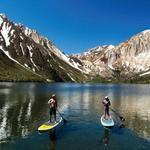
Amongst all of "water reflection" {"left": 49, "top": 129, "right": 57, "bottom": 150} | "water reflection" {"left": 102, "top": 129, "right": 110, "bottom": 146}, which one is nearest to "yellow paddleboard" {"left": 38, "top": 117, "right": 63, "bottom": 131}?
"water reflection" {"left": 49, "top": 129, "right": 57, "bottom": 150}

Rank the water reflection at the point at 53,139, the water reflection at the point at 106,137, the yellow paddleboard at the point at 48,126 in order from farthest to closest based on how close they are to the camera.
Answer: the yellow paddleboard at the point at 48,126
the water reflection at the point at 106,137
the water reflection at the point at 53,139

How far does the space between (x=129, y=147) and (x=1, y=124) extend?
2388 cm

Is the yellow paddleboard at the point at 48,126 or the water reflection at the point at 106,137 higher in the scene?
the yellow paddleboard at the point at 48,126

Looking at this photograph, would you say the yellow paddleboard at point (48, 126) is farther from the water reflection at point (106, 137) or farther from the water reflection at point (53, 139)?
the water reflection at point (106, 137)

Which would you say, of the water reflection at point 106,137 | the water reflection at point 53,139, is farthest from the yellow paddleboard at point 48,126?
the water reflection at point 106,137

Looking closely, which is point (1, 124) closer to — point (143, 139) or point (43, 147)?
point (43, 147)

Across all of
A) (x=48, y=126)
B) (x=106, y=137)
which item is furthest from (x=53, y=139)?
(x=106, y=137)

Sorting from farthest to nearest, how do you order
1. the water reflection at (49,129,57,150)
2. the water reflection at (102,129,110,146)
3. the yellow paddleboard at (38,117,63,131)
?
1. the yellow paddleboard at (38,117,63,131)
2. the water reflection at (102,129,110,146)
3. the water reflection at (49,129,57,150)

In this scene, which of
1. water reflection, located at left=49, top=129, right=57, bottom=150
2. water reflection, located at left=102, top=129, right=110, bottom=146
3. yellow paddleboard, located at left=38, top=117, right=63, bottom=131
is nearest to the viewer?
water reflection, located at left=49, top=129, right=57, bottom=150

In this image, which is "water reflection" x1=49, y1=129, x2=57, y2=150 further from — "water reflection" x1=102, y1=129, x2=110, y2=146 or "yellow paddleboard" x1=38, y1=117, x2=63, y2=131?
"water reflection" x1=102, y1=129, x2=110, y2=146

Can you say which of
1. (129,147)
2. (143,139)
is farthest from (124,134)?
(129,147)

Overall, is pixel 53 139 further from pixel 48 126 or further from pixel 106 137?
pixel 106 137

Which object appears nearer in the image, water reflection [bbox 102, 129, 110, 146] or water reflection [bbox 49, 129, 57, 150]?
water reflection [bbox 49, 129, 57, 150]

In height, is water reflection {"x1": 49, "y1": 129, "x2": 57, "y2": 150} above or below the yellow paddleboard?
below
